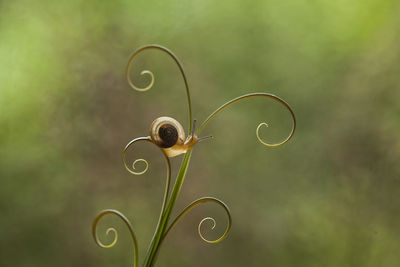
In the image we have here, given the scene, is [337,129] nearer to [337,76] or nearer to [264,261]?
[337,76]

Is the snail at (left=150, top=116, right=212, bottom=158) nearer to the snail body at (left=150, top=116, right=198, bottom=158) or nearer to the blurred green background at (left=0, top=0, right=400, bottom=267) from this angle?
the snail body at (left=150, top=116, right=198, bottom=158)

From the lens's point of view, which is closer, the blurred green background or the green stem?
the green stem

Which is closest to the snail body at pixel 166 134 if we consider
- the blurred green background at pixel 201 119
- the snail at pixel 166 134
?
the snail at pixel 166 134

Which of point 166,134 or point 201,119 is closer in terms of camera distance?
point 166,134

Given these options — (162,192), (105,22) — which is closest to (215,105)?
(162,192)

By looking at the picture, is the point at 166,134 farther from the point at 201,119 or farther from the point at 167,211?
the point at 201,119

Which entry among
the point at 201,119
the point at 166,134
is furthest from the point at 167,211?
the point at 201,119

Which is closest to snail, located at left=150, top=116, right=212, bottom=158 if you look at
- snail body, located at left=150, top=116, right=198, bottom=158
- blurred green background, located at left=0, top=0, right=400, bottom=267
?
snail body, located at left=150, top=116, right=198, bottom=158

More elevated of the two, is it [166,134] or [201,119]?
[166,134]
